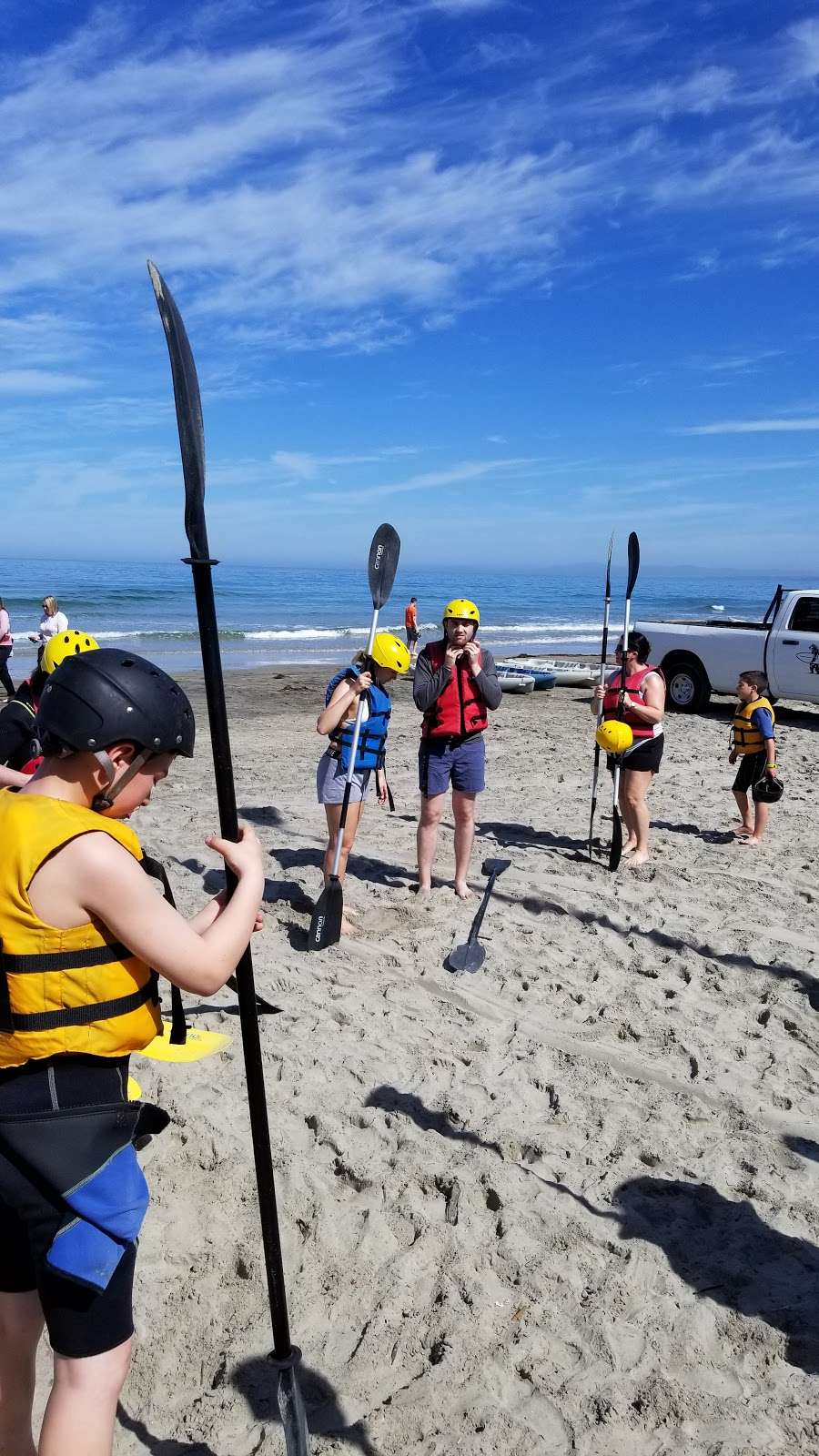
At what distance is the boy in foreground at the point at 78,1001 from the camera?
183 cm

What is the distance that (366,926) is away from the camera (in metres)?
6.46

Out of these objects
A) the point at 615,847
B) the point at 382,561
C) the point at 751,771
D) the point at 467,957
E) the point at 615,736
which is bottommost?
the point at 467,957

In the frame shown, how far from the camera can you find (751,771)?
8609mm

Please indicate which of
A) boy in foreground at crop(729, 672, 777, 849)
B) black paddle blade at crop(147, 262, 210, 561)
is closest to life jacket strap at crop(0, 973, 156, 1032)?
black paddle blade at crop(147, 262, 210, 561)

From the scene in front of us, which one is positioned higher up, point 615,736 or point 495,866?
point 615,736

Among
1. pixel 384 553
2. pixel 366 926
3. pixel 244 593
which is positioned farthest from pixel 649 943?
pixel 244 593

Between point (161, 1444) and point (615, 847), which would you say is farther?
point (615, 847)

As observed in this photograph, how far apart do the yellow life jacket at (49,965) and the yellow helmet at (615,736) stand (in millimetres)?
5832

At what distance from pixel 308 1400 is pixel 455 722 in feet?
14.4

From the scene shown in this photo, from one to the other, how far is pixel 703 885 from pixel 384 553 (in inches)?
136

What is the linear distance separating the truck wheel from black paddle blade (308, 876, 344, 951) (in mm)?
11312

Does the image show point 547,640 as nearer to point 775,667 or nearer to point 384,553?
A: point 775,667

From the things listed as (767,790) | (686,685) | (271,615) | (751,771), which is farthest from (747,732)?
(271,615)

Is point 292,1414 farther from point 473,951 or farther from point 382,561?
point 382,561
